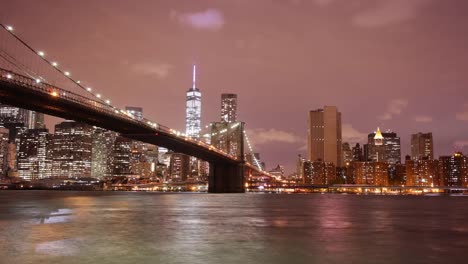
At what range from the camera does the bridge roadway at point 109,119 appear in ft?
153

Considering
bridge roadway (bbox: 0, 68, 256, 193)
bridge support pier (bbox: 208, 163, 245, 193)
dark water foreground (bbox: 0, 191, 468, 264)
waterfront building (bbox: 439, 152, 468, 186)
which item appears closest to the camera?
dark water foreground (bbox: 0, 191, 468, 264)

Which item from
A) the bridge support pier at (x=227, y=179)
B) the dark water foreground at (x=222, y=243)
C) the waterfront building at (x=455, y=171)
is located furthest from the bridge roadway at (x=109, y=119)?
the waterfront building at (x=455, y=171)

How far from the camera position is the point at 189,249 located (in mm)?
16062

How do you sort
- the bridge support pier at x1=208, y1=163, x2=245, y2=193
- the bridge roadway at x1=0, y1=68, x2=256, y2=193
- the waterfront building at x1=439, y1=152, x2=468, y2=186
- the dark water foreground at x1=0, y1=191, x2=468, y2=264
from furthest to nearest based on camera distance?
the waterfront building at x1=439, y1=152, x2=468, y2=186, the bridge support pier at x1=208, y1=163, x2=245, y2=193, the bridge roadway at x1=0, y1=68, x2=256, y2=193, the dark water foreground at x1=0, y1=191, x2=468, y2=264

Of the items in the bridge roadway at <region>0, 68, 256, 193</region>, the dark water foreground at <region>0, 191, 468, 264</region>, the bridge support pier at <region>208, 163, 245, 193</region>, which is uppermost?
the bridge roadway at <region>0, 68, 256, 193</region>

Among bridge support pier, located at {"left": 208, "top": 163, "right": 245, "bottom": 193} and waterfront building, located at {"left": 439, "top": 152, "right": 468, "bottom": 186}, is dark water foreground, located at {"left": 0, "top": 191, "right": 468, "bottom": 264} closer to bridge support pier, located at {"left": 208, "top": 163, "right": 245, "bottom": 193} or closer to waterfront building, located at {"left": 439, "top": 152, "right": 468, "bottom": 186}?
bridge support pier, located at {"left": 208, "top": 163, "right": 245, "bottom": 193}

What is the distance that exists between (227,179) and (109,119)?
126ft

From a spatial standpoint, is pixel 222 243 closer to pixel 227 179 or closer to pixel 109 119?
pixel 109 119

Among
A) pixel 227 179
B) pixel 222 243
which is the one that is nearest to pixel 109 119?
pixel 227 179

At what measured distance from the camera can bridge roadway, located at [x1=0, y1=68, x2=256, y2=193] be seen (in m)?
46.6

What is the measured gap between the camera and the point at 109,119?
60375 millimetres

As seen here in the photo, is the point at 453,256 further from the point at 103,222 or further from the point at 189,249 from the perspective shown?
the point at 103,222

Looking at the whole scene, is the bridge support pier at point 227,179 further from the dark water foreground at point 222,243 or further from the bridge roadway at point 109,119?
the dark water foreground at point 222,243

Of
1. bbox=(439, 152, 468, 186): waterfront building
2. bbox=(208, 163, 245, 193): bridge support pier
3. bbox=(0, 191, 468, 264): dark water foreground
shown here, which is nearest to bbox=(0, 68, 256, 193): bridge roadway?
bbox=(208, 163, 245, 193): bridge support pier
